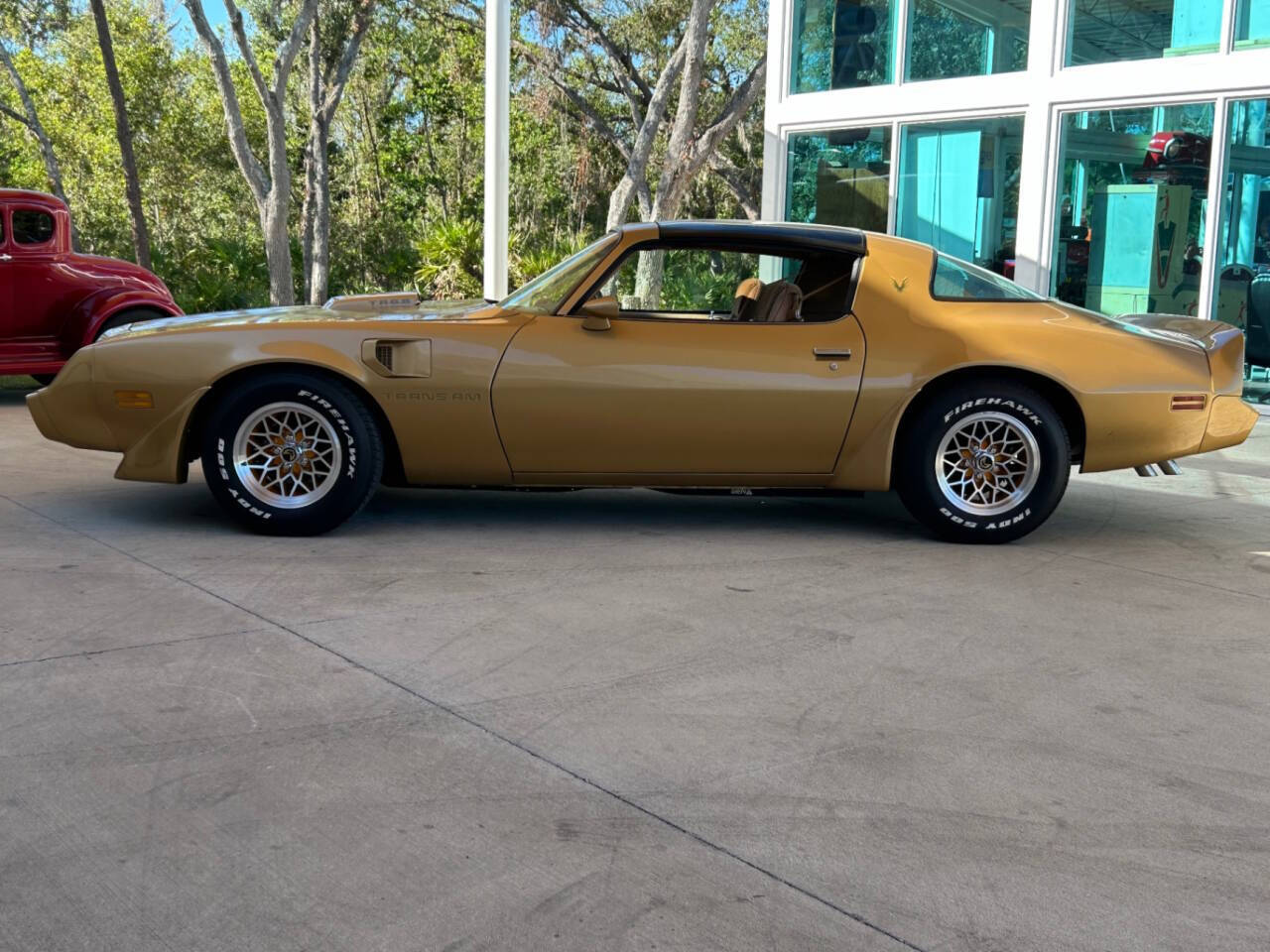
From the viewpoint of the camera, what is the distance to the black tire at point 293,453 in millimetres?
5938

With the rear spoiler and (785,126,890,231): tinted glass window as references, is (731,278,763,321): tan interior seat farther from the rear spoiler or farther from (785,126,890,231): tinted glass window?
(785,126,890,231): tinted glass window

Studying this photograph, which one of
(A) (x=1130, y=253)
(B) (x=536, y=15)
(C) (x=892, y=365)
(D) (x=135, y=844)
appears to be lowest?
(D) (x=135, y=844)

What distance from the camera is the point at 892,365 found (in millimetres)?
6055

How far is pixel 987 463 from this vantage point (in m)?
6.20

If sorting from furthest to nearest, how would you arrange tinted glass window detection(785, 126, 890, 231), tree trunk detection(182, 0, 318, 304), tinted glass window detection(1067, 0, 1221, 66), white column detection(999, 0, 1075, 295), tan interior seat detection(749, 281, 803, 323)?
tree trunk detection(182, 0, 318, 304), tinted glass window detection(785, 126, 890, 231), white column detection(999, 0, 1075, 295), tinted glass window detection(1067, 0, 1221, 66), tan interior seat detection(749, 281, 803, 323)

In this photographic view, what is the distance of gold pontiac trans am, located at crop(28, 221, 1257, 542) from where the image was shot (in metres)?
5.97

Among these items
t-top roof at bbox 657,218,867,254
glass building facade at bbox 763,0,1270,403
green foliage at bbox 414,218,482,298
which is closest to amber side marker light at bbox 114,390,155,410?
t-top roof at bbox 657,218,867,254

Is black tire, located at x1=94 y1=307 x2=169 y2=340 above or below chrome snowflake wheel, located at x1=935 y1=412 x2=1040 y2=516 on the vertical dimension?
above

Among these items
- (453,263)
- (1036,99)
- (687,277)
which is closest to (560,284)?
(687,277)

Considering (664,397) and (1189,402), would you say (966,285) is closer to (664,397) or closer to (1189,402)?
(1189,402)

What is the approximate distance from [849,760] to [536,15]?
2482 cm

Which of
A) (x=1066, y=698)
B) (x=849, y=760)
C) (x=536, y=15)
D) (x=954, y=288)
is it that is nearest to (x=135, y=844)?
(x=849, y=760)

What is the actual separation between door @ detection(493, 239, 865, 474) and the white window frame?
7496 millimetres

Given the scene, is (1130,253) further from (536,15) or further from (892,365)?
(536,15)
